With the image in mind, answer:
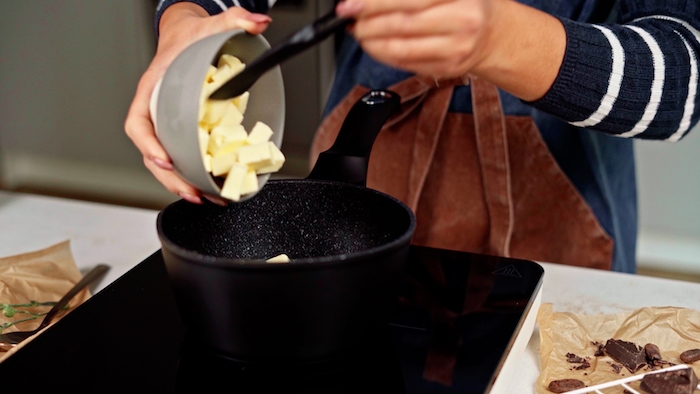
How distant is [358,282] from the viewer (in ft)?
1.79

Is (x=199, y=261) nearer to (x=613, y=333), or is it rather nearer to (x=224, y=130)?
(x=224, y=130)

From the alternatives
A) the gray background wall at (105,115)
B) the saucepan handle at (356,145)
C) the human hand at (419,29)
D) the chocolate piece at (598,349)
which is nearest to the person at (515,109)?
the human hand at (419,29)

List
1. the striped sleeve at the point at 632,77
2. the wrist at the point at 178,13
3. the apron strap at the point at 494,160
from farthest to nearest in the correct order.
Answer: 1. the apron strap at the point at 494,160
2. the wrist at the point at 178,13
3. the striped sleeve at the point at 632,77

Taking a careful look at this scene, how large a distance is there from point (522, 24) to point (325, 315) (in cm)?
32

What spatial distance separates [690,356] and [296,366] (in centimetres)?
39

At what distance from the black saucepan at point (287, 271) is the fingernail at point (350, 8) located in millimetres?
181

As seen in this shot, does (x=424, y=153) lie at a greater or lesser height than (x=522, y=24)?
lesser

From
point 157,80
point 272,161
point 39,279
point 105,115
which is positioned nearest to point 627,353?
point 272,161

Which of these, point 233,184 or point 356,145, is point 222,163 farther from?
point 356,145

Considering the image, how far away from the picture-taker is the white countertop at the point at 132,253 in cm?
81

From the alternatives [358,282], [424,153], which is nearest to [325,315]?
[358,282]

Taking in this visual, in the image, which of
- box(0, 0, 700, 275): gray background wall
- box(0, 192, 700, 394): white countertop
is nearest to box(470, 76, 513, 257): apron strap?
Result: box(0, 192, 700, 394): white countertop

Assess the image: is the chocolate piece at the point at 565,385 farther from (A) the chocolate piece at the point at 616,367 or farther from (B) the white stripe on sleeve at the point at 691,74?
(B) the white stripe on sleeve at the point at 691,74

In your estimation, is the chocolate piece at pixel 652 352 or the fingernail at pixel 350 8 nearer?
the fingernail at pixel 350 8
